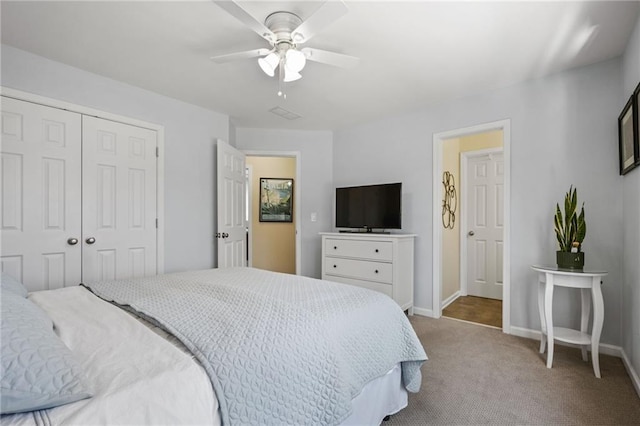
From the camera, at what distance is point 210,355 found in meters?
0.97

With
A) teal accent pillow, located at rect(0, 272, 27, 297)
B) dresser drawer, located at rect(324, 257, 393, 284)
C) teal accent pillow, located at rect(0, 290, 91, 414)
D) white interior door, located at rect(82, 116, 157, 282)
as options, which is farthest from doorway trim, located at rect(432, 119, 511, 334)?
teal accent pillow, located at rect(0, 272, 27, 297)

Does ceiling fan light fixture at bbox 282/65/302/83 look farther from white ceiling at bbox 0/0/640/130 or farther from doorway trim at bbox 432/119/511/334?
doorway trim at bbox 432/119/511/334

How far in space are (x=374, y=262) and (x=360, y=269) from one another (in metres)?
0.20

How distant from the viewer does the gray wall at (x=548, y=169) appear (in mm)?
2541

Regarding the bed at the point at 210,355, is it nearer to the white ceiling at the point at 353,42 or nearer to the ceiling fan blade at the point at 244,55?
the ceiling fan blade at the point at 244,55

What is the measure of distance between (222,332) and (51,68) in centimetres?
283

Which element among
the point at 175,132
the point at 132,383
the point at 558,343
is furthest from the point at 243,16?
the point at 558,343

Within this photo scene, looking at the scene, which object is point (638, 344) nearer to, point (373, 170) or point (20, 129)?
point (373, 170)

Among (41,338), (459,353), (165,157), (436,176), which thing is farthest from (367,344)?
(165,157)

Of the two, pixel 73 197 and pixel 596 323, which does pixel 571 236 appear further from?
pixel 73 197

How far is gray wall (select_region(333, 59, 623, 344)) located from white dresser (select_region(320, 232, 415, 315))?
269mm

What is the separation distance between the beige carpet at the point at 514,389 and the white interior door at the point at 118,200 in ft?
8.72

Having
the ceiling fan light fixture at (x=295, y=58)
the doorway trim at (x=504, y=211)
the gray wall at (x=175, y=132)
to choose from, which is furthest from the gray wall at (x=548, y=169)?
the gray wall at (x=175, y=132)

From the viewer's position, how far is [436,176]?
3.56 metres
